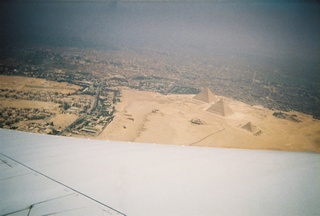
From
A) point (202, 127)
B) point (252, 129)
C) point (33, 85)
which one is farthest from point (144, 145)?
point (33, 85)

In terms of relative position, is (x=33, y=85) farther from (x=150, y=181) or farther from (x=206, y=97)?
(x=150, y=181)

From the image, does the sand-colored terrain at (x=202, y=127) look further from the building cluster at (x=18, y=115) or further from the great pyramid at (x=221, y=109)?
the building cluster at (x=18, y=115)

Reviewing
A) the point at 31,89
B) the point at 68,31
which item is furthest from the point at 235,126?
the point at 68,31

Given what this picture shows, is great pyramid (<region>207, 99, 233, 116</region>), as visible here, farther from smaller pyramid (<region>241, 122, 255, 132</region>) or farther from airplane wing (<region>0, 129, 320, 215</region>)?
airplane wing (<region>0, 129, 320, 215</region>)

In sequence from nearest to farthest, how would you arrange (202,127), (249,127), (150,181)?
(150,181) < (202,127) < (249,127)

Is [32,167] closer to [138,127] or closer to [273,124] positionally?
[138,127]

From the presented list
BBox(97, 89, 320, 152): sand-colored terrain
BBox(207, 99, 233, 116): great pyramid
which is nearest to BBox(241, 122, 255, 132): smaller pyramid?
BBox(97, 89, 320, 152): sand-colored terrain
